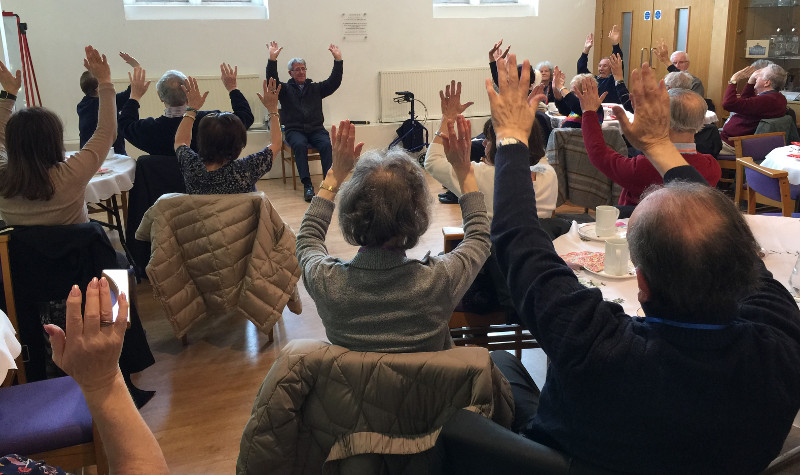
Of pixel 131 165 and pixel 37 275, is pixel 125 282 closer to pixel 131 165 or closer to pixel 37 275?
pixel 37 275

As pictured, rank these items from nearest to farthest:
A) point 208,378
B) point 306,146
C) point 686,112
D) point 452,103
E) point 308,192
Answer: point 452,103 < point 686,112 < point 208,378 < point 308,192 < point 306,146

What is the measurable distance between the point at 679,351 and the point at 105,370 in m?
0.91

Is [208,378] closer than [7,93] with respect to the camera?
No

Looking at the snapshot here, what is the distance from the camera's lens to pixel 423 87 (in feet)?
26.8

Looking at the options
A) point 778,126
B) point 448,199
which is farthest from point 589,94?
point 778,126

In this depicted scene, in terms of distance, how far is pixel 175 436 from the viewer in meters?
2.67

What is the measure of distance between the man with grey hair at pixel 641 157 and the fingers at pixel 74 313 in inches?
75.1

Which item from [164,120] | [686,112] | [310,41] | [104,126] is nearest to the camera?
[686,112]

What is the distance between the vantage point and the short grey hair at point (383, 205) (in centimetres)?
158

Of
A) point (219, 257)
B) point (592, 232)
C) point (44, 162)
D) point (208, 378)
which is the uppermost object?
point (44, 162)

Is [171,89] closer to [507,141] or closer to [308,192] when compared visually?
[308,192]

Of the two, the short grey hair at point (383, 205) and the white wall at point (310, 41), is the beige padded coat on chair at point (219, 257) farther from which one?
the white wall at point (310, 41)

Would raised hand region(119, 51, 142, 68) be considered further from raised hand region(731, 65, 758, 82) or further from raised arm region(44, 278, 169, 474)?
raised hand region(731, 65, 758, 82)

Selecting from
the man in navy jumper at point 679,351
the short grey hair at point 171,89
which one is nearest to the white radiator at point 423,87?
the short grey hair at point 171,89
